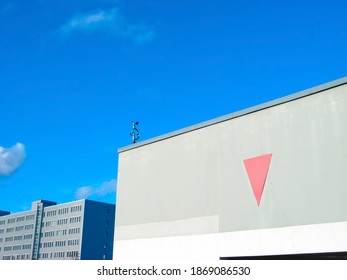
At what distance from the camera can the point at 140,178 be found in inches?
723

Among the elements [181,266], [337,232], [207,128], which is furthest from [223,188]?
[181,266]

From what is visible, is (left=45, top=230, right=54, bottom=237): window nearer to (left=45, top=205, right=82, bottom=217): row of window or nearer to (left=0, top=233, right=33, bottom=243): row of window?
(left=45, top=205, right=82, bottom=217): row of window

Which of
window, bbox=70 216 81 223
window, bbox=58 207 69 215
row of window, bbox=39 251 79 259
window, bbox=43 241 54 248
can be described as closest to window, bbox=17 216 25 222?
window, bbox=43 241 54 248

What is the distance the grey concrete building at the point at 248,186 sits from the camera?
42.2ft

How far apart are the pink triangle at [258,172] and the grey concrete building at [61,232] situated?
122 m

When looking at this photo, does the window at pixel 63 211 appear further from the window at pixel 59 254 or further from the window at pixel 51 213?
the window at pixel 59 254

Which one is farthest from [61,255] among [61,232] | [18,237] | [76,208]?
[18,237]

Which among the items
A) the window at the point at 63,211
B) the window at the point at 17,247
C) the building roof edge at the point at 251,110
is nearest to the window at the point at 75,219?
the window at the point at 63,211

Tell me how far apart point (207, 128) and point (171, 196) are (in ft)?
10.1

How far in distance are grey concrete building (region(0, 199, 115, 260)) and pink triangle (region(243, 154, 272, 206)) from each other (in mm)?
122032

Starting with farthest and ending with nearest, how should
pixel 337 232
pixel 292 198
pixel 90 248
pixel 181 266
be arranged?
pixel 90 248, pixel 292 198, pixel 337 232, pixel 181 266

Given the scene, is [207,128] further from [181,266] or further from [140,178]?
[181,266]

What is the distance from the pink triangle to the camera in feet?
46.8

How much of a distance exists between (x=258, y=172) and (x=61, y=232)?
450 ft
